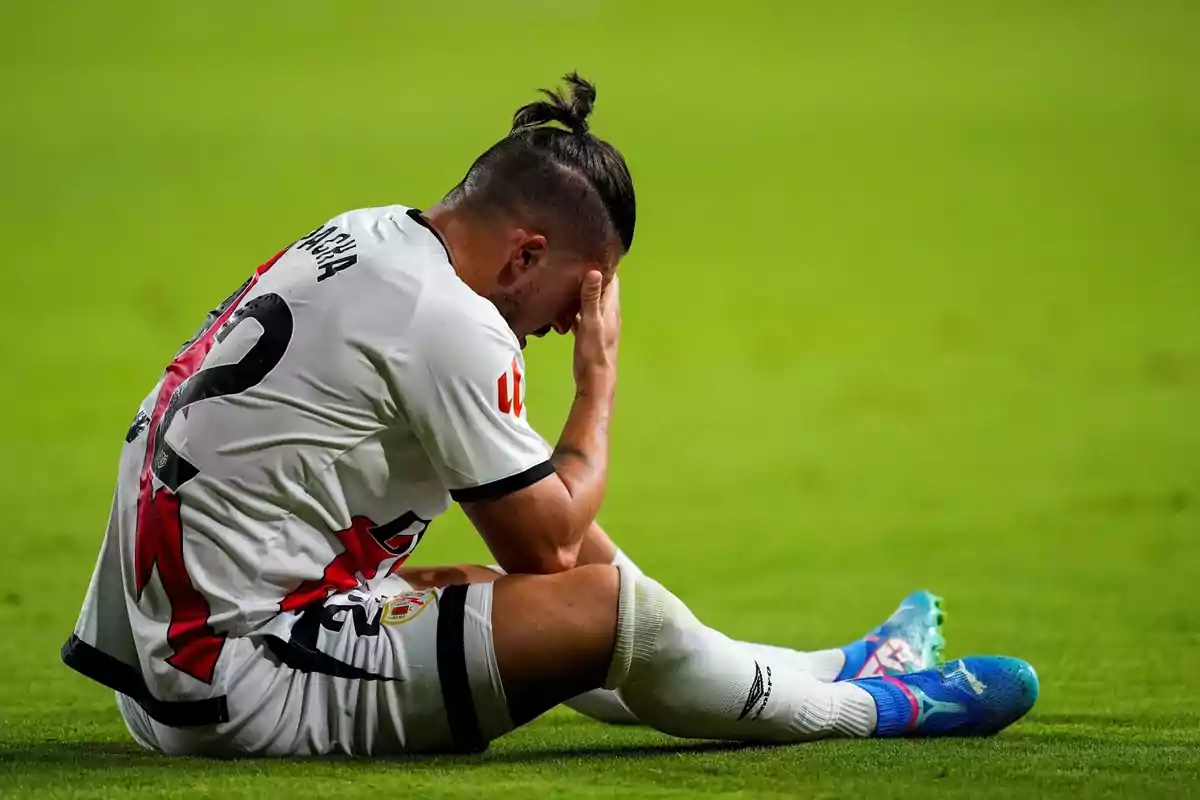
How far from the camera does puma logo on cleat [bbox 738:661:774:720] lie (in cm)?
210

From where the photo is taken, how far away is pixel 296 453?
1976mm

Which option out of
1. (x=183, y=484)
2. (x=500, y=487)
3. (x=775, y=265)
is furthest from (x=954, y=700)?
(x=775, y=265)

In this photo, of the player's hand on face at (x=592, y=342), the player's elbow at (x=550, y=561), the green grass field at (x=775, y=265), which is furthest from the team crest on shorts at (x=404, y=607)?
the green grass field at (x=775, y=265)

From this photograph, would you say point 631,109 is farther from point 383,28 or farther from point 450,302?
point 450,302

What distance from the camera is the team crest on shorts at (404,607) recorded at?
2031 mm

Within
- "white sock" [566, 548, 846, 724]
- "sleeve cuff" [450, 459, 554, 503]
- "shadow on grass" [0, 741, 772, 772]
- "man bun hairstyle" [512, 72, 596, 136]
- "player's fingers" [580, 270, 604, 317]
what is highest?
"man bun hairstyle" [512, 72, 596, 136]

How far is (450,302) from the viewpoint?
6.51 feet

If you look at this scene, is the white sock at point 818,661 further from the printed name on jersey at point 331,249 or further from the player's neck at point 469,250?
the printed name on jersey at point 331,249

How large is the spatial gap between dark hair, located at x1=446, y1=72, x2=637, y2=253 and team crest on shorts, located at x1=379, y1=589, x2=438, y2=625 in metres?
0.48

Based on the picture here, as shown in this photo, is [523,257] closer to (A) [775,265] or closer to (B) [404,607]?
(B) [404,607]

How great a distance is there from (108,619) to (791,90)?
18.6 feet

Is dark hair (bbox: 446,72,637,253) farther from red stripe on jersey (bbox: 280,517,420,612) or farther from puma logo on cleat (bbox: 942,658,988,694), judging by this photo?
puma logo on cleat (bbox: 942,658,988,694)

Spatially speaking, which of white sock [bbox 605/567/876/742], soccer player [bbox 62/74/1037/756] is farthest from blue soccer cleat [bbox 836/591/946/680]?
soccer player [bbox 62/74/1037/756]

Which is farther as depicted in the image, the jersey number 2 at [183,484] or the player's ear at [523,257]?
the player's ear at [523,257]
